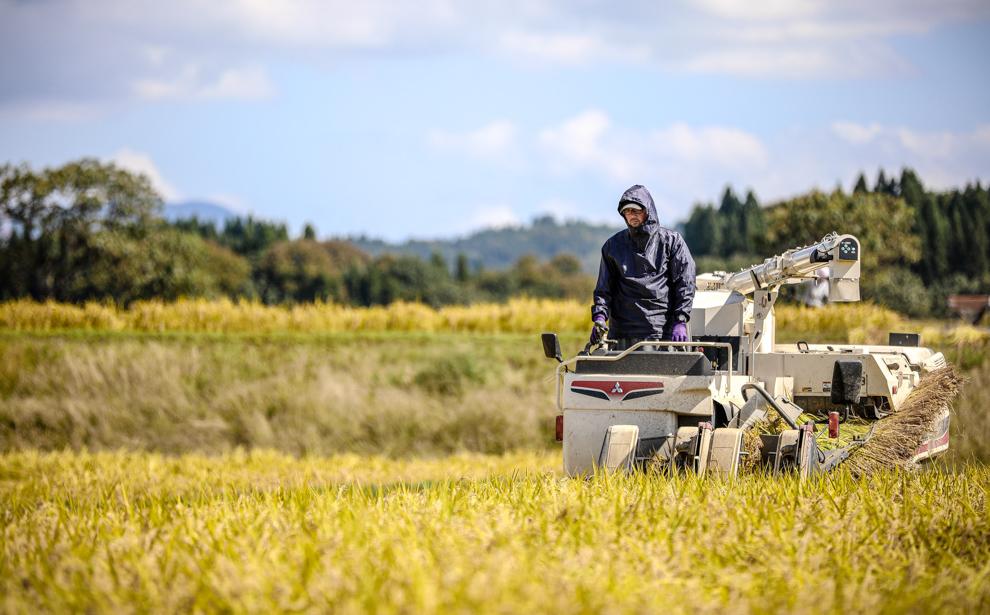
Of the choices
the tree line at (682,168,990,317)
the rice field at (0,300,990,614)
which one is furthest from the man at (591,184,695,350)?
the tree line at (682,168,990,317)

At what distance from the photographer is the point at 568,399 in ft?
30.8

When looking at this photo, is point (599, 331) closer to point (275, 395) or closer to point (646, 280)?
point (646, 280)

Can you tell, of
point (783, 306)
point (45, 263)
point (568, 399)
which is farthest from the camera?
point (45, 263)

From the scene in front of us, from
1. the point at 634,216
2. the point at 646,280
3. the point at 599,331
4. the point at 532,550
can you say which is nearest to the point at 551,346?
the point at 599,331

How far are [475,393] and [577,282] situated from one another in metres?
114

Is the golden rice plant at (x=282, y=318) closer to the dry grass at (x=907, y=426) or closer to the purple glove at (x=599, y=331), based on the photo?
the dry grass at (x=907, y=426)

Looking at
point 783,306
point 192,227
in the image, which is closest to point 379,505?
point 783,306

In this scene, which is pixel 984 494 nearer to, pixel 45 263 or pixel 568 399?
pixel 568 399

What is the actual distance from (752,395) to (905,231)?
30357 mm

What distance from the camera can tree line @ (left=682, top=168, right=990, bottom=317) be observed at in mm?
36281

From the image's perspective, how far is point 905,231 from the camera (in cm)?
3797

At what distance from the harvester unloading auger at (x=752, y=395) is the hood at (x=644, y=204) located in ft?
3.20

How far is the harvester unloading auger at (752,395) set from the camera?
8.95 meters

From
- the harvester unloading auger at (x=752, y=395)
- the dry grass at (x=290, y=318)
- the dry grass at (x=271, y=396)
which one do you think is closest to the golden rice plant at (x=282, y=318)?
the dry grass at (x=290, y=318)
